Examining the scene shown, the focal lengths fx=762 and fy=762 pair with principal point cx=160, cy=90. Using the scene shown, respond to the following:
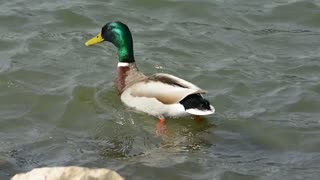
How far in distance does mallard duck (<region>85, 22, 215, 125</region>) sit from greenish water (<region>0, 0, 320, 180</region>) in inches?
7.3

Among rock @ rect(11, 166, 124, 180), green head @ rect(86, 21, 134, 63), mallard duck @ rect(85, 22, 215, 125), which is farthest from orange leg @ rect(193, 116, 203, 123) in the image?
rock @ rect(11, 166, 124, 180)

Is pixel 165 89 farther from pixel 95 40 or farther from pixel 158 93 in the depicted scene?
pixel 95 40

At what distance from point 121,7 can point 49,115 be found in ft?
12.3

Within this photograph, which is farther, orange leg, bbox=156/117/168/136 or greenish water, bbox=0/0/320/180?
orange leg, bbox=156/117/168/136

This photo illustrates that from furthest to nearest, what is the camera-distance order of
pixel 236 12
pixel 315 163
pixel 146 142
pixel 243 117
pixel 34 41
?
pixel 236 12 < pixel 34 41 < pixel 243 117 < pixel 146 142 < pixel 315 163

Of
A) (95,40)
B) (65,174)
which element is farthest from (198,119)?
(65,174)

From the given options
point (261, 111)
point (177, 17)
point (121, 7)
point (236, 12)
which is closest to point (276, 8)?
point (236, 12)

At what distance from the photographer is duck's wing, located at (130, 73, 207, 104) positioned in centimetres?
910

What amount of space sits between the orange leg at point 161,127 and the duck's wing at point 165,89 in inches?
10.1

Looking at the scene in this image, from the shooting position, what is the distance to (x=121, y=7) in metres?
12.7

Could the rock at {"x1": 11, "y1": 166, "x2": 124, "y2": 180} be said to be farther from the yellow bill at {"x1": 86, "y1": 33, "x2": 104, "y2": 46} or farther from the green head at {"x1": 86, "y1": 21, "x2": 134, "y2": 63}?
the yellow bill at {"x1": 86, "y1": 33, "x2": 104, "y2": 46}

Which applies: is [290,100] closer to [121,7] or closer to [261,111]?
[261,111]

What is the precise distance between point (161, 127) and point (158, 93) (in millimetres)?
423

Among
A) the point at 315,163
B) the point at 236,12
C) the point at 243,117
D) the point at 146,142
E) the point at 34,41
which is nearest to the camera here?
the point at 315,163
